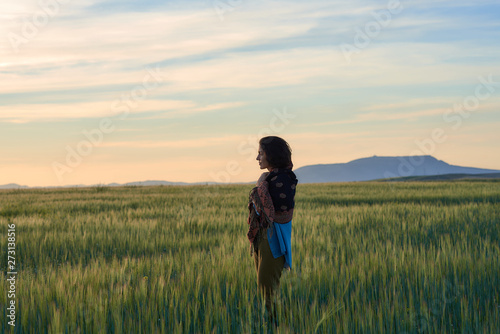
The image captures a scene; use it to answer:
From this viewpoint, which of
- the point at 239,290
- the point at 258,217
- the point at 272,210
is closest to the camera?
the point at 272,210

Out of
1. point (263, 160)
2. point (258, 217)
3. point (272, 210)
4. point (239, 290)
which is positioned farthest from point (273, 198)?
point (239, 290)

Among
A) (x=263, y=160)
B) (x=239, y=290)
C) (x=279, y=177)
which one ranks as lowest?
(x=239, y=290)

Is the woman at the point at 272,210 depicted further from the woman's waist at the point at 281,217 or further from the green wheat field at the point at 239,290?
the green wheat field at the point at 239,290

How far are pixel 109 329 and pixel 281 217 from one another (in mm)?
1854

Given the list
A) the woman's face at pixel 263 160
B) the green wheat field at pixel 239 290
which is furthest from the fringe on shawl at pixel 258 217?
the green wheat field at pixel 239 290

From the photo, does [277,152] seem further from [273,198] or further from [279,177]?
[273,198]

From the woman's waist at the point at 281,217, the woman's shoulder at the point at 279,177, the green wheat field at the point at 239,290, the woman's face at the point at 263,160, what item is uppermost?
the woman's face at the point at 263,160

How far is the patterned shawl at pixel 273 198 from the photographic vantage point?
3891 mm

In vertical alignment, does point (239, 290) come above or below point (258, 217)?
below

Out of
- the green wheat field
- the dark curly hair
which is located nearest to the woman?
the dark curly hair

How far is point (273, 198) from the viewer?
394 cm

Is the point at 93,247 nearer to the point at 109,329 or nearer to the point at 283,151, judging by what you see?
the point at 109,329

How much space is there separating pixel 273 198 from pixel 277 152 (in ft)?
1.39

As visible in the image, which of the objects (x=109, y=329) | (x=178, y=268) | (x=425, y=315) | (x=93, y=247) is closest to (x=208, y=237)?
(x=93, y=247)
